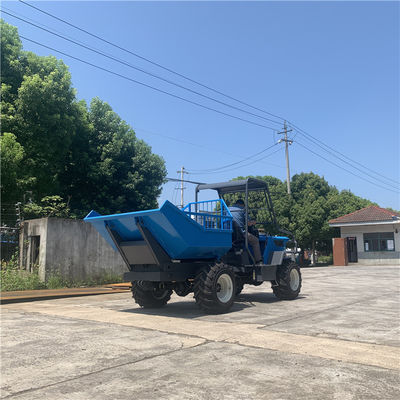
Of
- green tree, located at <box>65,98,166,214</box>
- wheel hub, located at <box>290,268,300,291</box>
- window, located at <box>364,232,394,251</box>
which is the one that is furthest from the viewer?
window, located at <box>364,232,394,251</box>

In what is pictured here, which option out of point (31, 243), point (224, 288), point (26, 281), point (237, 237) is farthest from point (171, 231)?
point (31, 243)

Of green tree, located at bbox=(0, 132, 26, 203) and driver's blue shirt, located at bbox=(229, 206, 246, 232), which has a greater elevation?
green tree, located at bbox=(0, 132, 26, 203)

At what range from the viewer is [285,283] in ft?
32.3

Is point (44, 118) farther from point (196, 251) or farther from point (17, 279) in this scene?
point (196, 251)

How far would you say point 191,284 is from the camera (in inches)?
347

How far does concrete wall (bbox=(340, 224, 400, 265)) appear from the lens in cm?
3048

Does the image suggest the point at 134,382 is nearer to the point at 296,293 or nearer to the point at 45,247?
the point at 296,293

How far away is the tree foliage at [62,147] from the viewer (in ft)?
62.7

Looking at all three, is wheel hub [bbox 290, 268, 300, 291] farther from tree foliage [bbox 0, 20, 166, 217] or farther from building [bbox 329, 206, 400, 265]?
building [bbox 329, 206, 400, 265]

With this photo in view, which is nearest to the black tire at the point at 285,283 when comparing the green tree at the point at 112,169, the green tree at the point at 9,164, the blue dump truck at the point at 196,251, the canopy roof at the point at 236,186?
the blue dump truck at the point at 196,251

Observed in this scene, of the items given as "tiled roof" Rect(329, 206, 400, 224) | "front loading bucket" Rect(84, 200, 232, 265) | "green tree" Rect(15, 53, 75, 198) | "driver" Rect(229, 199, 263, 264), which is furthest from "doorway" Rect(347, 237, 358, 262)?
"front loading bucket" Rect(84, 200, 232, 265)

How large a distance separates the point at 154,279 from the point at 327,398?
476 centimetres

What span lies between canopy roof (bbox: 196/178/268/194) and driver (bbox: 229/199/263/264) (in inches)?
15.6

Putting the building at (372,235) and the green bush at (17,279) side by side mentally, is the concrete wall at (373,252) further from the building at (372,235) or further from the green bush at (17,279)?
the green bush at (17,279)
